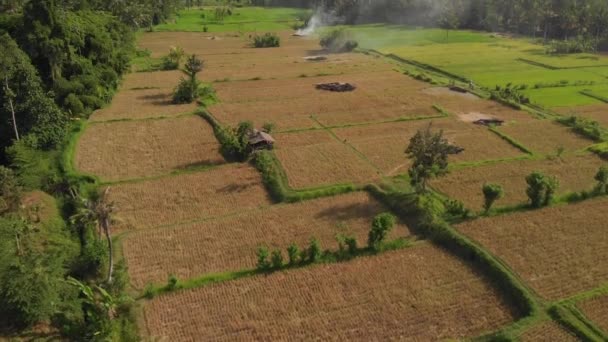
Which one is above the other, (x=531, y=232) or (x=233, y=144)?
(x=233, y=144)

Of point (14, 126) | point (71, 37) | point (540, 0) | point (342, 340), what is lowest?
point (342, 340)

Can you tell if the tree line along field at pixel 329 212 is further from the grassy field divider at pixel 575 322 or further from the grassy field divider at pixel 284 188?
the grassy field divider at pixel 284 188

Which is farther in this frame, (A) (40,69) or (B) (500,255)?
(A) (40,69)

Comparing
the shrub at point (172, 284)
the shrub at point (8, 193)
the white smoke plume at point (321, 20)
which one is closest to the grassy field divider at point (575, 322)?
the shrub at point (172, 284)

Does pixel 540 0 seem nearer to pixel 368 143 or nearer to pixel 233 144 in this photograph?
pixel 368 143

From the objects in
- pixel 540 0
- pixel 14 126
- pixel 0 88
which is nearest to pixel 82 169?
pixel 14 126

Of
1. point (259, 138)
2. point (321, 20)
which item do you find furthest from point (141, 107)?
point (321, 20)

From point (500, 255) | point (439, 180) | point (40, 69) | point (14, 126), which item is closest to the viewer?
point (500, 255)
